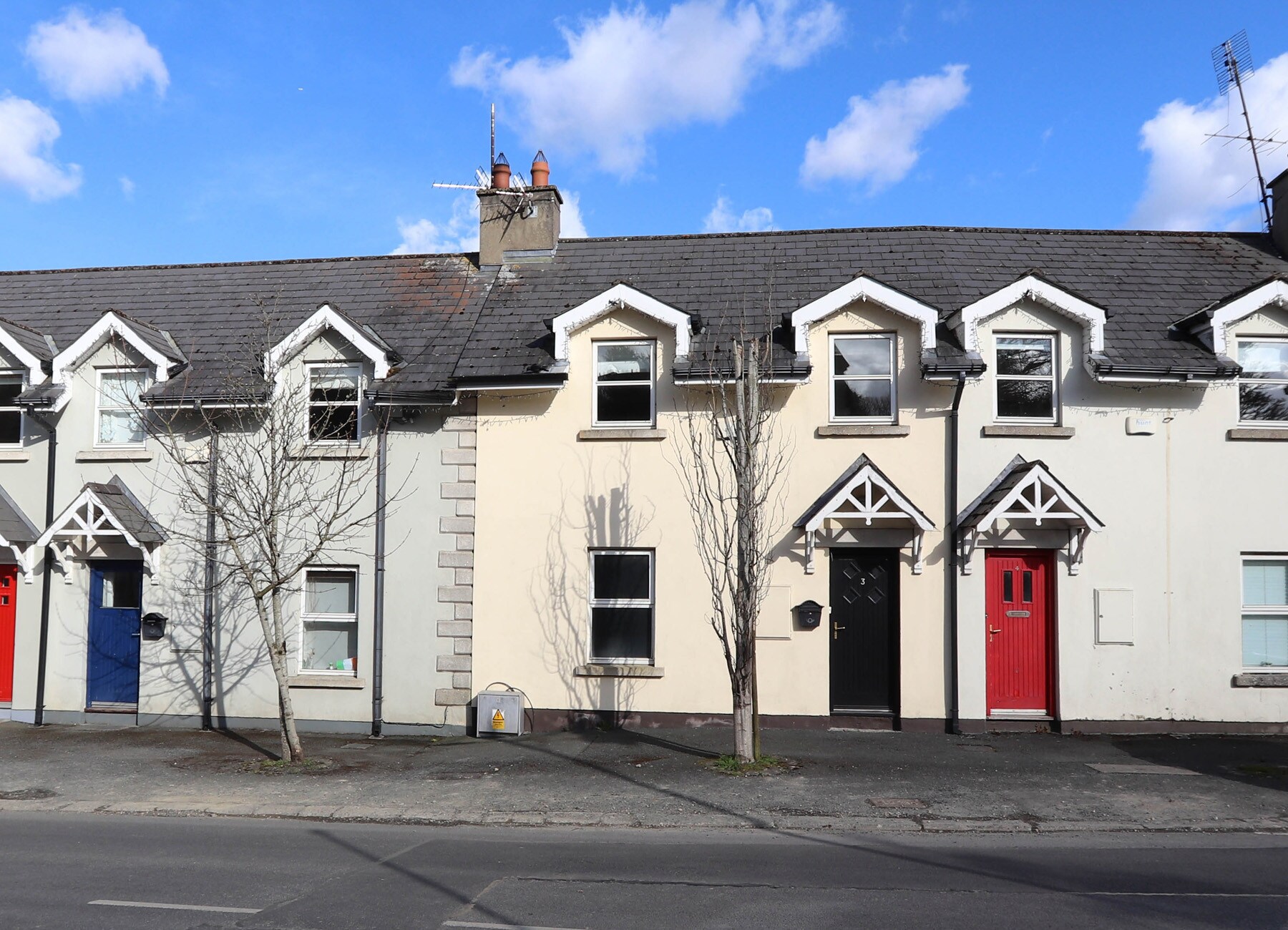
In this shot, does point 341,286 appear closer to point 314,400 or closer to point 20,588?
point 314,400

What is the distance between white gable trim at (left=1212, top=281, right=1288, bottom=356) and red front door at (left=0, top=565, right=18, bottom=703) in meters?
18.4

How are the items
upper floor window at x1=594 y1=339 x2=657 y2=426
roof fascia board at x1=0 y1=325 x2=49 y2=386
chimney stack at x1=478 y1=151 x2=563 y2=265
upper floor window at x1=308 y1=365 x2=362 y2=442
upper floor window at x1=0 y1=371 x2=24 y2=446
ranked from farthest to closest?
1. chimney stack at x1=478 y1=151 x2=563 y2=265
2. upper floor window at x1=0 y1=371 x2=24 y2=446
3. roof fascia board at x1=0 y1=325 x2=49 y2=386
4. upper floor window at x1=308 y1=365 x2=362 y2=442
5. upper floor window at x1=594 y1=339 x2=657 y2=426

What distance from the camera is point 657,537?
45.9 ft

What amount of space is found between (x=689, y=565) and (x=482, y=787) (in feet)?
14.9

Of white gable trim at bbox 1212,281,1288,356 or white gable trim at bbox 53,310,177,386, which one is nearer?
white gable trim at bbox 1212,281,1288,356

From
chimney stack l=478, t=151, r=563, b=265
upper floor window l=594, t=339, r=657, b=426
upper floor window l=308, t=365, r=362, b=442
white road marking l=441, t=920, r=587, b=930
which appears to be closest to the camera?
white road marking l=441, t=920, r=587, b=930

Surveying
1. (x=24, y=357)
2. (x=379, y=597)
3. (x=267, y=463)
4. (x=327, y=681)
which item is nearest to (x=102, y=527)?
(x=267, y=463)

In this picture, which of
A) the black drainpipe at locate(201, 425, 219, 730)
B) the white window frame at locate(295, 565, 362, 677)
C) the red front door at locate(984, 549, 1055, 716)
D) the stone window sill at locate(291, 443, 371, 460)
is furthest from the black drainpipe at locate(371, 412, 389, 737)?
the red front door at locate(984, 549, 1055, 716)

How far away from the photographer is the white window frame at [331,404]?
47.7ft

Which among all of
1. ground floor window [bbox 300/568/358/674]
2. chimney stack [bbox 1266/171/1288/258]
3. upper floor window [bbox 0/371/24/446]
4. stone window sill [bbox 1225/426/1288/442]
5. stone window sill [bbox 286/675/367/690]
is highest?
chimney stack [bbox 1266/171/1288/258]

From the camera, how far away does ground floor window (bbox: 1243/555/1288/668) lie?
13500 millimetres

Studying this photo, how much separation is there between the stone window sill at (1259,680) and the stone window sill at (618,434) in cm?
864

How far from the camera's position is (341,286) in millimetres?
16969

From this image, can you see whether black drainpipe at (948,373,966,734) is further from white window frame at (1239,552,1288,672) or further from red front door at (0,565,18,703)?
red front door at (0,565,18,703)
